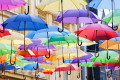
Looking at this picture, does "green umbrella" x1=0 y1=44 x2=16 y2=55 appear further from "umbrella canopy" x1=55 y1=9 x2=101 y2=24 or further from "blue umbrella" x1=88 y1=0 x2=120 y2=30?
"blue umbrella" x1=88 y1=0 x2=120 y2=30

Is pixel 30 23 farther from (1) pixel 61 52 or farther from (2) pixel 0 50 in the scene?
(1) pixel 61 52

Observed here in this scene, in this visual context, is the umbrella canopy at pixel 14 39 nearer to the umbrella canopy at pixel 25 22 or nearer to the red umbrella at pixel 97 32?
the umbrella canopy at pixel 25 22

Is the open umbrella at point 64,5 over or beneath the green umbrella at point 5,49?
over

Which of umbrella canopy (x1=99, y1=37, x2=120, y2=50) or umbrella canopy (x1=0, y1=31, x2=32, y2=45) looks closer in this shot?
umbrella canopy (x1=0, y1=31, x2=32, y2=45)

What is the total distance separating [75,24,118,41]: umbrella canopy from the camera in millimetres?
9491

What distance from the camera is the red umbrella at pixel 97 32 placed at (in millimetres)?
9486

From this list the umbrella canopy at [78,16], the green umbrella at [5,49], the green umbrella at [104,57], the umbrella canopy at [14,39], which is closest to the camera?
the umbrella canopy at [78,16]

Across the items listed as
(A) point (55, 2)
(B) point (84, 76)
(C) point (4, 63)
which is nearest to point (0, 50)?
(C) point (4, 63)

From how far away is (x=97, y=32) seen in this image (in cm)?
1014

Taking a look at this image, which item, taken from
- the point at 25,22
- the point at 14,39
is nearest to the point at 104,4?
the point at 25,22

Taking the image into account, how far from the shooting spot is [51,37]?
10844 millimetres

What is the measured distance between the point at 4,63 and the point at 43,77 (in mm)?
8975

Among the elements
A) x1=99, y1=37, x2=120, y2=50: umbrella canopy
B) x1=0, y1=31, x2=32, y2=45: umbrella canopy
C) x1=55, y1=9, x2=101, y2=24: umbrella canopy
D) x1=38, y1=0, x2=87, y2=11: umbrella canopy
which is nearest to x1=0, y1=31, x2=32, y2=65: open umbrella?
x1=0, y1=31, x2=32, y2=45: umbrella canopy

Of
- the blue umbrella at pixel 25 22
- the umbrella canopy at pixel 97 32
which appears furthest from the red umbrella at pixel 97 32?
the blue umbrella at pixel 25 22
